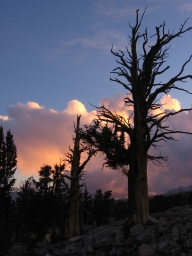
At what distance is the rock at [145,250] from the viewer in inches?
462

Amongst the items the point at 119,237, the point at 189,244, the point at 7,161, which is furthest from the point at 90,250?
the point at 7,161

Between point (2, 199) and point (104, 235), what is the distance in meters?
27.3

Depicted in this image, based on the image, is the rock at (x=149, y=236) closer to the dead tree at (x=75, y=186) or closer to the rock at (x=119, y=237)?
the rock at (x=119, y=237)

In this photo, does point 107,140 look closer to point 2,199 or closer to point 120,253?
point 120,253

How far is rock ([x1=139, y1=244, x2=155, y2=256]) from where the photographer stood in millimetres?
11727

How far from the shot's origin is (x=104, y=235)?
15.3 m

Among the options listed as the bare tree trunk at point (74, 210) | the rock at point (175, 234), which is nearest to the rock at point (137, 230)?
the rock at point (175, 234)

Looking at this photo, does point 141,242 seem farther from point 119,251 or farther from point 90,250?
point 90,250

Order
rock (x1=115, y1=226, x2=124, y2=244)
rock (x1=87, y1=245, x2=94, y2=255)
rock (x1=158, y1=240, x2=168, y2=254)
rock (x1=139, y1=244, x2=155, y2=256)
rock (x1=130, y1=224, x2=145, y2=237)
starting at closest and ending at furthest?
rock (x1=158, y1=240, x2=168, y2=254)
rock (x1=139, y1=244, x2=155, y2=256)
rock (x1=87, y1=245, x2=94, y2=255)
rock (x1=115, y1=226, x2=124, y2=244)
rock (x1=130, y1=224, x2=145, y2=237)

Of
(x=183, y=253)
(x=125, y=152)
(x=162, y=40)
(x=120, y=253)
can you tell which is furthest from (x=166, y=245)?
(x=162, y=40)

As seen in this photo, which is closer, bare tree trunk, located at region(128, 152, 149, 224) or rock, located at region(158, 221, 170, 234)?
rock, located at region(158, 221, 170, 234)

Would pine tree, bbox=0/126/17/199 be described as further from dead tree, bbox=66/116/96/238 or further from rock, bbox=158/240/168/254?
rock, bbox=158/240/168/254

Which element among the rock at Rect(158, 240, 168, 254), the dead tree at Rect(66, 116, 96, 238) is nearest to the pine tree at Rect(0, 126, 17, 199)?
the dead tree at Rect(66, 116, 96, 238)

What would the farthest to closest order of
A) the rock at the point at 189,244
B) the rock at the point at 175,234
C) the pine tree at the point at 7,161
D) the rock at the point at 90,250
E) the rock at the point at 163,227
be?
the pine tree at the point at 7,161 < the rock at the point at 90,250 < the rock at the point at 163,227 < the rock at the point at 175,234 < the rock at the point at 189,244
